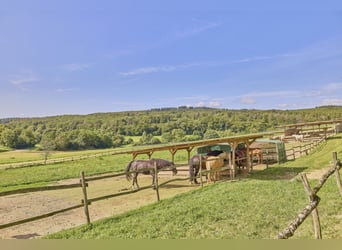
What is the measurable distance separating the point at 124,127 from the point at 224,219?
372 inches

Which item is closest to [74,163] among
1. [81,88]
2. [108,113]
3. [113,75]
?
[108,113]

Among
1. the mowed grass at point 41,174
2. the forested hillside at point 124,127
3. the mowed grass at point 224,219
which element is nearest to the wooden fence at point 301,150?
the forested hillside at point 124,127

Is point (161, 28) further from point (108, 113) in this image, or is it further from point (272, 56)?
point (108, 113)

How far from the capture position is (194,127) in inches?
694

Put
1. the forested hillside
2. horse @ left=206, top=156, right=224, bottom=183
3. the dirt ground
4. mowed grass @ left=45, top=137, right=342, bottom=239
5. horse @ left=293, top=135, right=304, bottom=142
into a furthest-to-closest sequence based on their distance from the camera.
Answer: horse @ left=293, top=135, right=304, bottom=142 < horse @ left=206, top=156, right=224, bottom=183 < the forested hillside < the dirt ground < mowed grass @ left=45, top=137, right=342, bottom=239

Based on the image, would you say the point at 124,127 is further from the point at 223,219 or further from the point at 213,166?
the point at 223,219

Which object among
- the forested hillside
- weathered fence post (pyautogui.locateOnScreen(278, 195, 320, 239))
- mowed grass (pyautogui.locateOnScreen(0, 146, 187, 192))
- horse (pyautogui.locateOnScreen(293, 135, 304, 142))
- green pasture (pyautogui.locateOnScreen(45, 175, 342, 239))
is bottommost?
mowed grass (pyautogui.locateOnScreen(0, 146, 187, 192))

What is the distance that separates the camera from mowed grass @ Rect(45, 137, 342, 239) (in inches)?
149

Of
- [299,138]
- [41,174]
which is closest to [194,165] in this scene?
[41,174]

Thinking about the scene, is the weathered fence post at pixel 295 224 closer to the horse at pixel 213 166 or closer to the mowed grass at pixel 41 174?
the horse at pixel 213 166

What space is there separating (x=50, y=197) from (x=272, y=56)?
813cm

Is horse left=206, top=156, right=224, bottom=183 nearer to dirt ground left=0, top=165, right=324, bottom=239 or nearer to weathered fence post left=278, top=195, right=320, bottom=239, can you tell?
dirt ground left=0, top=165, right=324, bottom=239

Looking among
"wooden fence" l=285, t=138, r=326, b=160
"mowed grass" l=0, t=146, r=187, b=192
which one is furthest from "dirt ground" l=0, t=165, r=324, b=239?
"wooden fence" l=285, t=138, r=326, b=160

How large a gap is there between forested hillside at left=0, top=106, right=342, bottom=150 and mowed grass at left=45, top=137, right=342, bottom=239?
549 cm
